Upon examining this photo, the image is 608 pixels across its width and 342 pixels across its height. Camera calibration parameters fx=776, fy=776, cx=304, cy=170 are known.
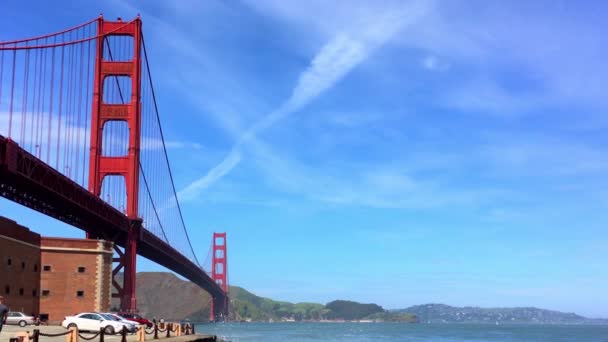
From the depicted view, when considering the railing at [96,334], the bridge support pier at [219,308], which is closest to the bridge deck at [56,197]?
the railing at [96,334]

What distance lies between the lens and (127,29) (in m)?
74.5

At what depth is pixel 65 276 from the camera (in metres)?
57.8

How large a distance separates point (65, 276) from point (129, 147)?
622 inches

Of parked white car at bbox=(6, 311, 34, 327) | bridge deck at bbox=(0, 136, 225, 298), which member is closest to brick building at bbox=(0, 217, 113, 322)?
bridge deck at bbox=(0, 136, 225, 298)

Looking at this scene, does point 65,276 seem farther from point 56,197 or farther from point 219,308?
point 219,308

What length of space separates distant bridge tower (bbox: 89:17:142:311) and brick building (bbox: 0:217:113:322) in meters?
7.11

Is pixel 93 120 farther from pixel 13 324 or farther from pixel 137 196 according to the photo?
pixel 13 324

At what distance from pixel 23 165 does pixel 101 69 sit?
82.1ft

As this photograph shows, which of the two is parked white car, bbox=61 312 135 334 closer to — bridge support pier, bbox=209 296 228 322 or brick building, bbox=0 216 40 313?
brick building, bbox=0 216 40 313

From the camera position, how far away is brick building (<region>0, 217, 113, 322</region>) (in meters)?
54.0

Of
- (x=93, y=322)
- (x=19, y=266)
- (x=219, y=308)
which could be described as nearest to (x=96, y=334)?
(x=93, y=322)

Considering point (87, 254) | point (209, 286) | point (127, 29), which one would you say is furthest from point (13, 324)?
point (209, 286)

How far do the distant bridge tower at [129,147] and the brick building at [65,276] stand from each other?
711 centimetres

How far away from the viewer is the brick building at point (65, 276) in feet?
177
